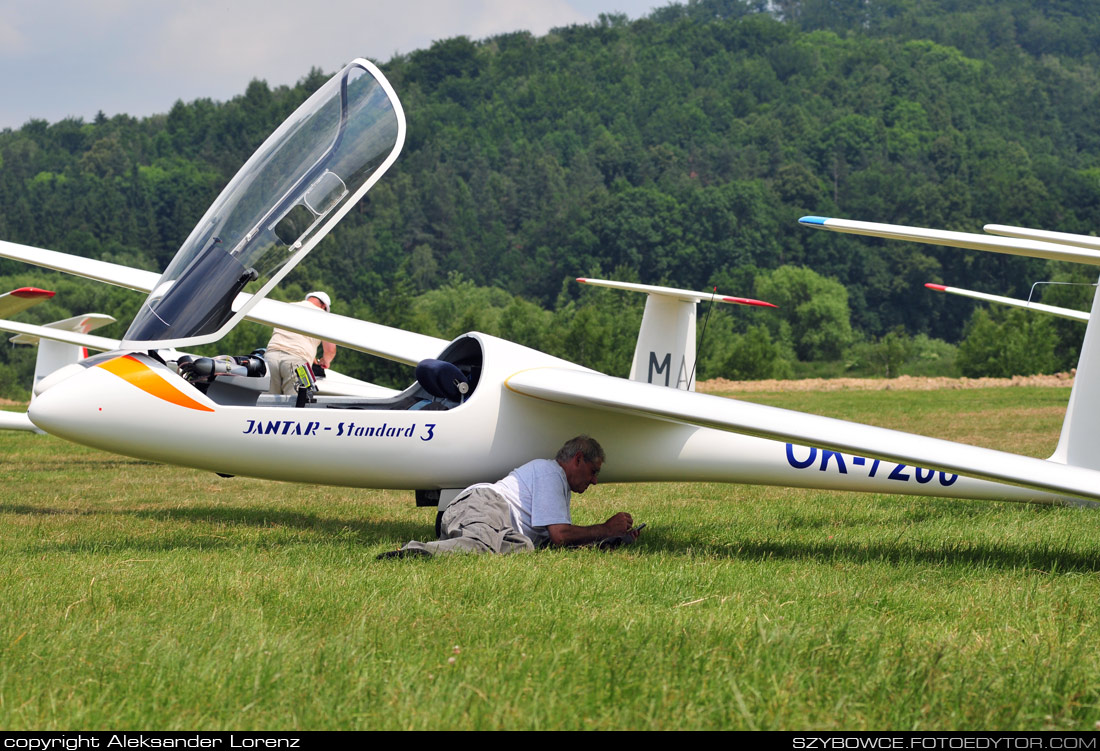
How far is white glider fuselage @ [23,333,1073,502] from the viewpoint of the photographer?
287 inches

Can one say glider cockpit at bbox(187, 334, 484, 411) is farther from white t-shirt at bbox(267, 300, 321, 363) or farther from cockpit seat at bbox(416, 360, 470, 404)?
white t-shirt at bbox(267, 300, 321, 363)

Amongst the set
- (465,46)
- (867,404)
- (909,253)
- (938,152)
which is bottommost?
(867,404)

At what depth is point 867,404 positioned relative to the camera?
29.4 metres

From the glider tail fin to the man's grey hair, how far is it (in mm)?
3171

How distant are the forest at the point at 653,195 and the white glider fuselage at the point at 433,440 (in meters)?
40.1

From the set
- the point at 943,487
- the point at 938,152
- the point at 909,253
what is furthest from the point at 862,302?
the point at 943,487

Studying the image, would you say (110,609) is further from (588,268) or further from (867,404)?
(588,268)

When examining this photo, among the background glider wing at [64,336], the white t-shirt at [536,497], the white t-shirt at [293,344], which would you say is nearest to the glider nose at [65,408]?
Result: the background glider wing at [64,336]

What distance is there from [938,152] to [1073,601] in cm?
14229

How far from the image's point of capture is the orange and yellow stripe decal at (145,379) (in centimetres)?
726

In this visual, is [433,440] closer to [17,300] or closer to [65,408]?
[65,408]

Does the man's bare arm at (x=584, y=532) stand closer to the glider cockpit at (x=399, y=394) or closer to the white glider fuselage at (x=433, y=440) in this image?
the white glider fuselage at (x=433, y=440)

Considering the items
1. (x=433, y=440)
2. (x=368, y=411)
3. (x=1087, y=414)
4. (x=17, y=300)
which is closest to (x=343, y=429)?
(x=368, y=411)

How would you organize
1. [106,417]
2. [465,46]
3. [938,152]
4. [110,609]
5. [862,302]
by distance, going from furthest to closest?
[465,46]
[938,152]
[862,302]
[106,417]
[110,609]
